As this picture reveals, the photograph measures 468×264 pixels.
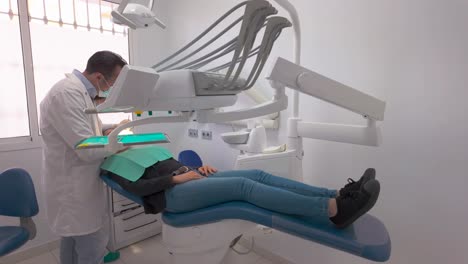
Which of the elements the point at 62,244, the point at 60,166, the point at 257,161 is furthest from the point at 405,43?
the point at 62,244

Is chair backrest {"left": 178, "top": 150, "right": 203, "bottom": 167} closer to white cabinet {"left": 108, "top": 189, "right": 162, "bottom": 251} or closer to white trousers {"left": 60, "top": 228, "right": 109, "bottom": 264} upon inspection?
white cabinet {"left": 108, "top": 189, "right": 162, "bottom": 251}

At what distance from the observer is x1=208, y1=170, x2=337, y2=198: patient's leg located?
1.24 meters

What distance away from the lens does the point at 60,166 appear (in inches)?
57.1

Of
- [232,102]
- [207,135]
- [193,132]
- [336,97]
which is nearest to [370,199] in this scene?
[336,97]

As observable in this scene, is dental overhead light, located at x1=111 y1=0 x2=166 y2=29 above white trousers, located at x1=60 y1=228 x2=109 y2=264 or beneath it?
above

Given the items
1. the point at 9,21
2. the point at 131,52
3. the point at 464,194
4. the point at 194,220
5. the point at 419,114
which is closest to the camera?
the point at 194,220

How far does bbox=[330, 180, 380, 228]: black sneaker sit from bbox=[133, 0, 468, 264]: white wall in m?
0.72

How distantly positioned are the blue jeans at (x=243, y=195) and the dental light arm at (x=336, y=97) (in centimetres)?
27

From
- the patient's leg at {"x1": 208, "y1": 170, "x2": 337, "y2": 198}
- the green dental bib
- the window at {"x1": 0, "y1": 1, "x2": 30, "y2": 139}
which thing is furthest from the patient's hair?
the window at {"x1": 0, "y1": 1, "x2": 30, "y2": 139}

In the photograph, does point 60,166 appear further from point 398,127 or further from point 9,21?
point 398,127

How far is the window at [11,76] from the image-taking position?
7.29ft

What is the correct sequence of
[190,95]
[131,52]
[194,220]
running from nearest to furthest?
[190,95], [194,220], [131,52]

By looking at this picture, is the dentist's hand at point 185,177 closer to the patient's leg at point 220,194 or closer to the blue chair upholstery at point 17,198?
the patient's leg at point 220,194

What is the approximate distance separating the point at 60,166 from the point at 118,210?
94 centimetres
